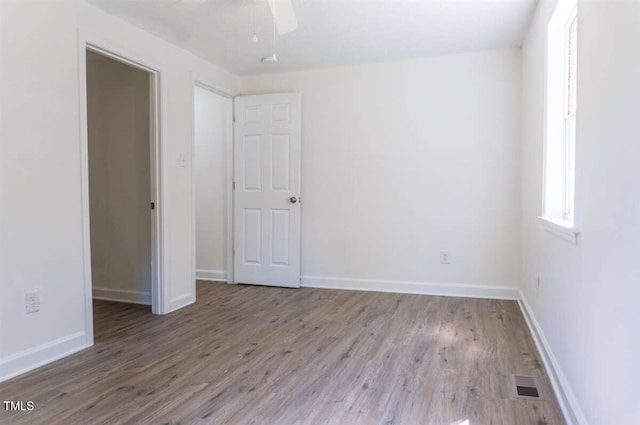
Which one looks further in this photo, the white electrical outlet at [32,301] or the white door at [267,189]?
the white door at [267,189]

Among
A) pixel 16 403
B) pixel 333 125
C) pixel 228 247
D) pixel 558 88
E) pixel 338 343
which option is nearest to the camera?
pixel 16 403

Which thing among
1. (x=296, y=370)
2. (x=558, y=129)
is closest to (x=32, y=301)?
(x=296, y=370)

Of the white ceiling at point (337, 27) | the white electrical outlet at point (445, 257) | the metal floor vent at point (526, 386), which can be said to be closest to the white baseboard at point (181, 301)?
the white ceiling at point (337, 27)

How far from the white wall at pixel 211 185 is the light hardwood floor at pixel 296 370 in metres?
1.31

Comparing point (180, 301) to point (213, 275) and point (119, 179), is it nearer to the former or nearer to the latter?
point (213, 275)

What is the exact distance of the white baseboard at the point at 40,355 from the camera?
2.38 metres

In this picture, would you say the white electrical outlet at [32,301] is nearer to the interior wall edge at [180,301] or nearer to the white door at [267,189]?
the interior wall edge at [180,301]

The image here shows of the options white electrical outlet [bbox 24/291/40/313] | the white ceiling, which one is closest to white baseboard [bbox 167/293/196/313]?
white electrical outlet [bbox 24/291/40/313]

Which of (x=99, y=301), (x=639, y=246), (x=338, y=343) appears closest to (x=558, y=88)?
(x=639, y=246)

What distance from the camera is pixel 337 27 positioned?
342 cm

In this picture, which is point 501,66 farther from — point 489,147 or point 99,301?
point 99,301

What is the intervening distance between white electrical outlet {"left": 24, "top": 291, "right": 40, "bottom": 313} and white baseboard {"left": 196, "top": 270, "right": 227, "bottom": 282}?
8.28ft

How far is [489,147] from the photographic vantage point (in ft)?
13.6

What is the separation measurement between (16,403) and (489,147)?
409 centimetres
